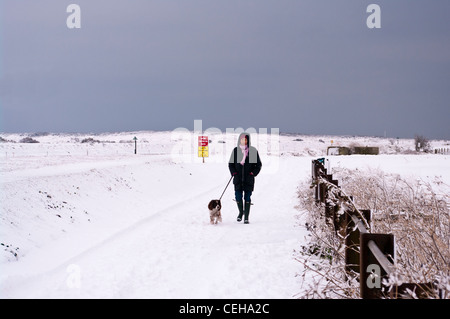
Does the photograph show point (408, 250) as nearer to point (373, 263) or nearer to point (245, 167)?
point (373, 263)

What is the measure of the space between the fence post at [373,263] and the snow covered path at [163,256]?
209 cm

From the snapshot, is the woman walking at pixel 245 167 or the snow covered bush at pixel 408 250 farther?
the woman walking at pixel 245 167

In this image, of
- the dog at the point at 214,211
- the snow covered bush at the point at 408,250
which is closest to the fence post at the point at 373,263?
the snow covered bush at the point at 408,250

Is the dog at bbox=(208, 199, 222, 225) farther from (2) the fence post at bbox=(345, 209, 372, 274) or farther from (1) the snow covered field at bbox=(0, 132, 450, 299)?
(2) the fence post at bbox=(345, 209, 372, 274)

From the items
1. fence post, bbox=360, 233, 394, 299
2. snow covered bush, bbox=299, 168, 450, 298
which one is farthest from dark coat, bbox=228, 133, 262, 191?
fence post, bbox=360, 233, 394, 299

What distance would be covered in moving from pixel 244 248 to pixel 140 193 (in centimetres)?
869

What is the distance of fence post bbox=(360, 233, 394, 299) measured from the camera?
2623 mm

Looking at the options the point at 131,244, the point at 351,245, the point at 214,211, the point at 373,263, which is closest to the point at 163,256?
the point at 131,244

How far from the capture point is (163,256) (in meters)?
6.88

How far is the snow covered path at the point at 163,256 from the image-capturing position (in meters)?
5.30

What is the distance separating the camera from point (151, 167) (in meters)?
20.0

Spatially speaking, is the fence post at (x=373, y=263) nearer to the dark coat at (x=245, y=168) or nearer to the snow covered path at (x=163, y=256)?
the snow covered path at (x=163, y=256)
